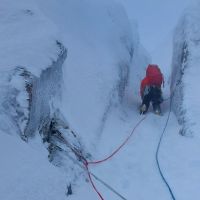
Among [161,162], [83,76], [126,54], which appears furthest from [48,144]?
[126,54]

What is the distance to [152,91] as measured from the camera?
29.5ft

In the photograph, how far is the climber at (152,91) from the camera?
29.3 feet

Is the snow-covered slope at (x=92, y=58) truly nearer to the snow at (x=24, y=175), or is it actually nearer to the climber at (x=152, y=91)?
the climber at (x=152, y=91)

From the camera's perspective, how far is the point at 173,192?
4.81 metres

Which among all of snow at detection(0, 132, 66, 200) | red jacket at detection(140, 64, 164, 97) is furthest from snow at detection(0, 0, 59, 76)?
red jacket at detection(140, 64, 164, 97)

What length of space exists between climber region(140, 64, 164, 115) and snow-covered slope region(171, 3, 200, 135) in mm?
405

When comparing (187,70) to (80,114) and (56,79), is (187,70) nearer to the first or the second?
(80,114)

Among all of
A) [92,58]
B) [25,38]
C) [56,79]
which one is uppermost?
[25,38]

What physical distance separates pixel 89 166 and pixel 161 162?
4.00ft

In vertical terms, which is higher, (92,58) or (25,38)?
(25,38)

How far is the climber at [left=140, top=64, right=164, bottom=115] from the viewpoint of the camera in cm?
892

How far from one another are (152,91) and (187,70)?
971mm

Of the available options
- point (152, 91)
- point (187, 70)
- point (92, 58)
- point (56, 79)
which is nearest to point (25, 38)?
point (56, 79)

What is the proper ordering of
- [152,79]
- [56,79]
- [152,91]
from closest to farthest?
[56,79] → [152,91] → [152,79]
